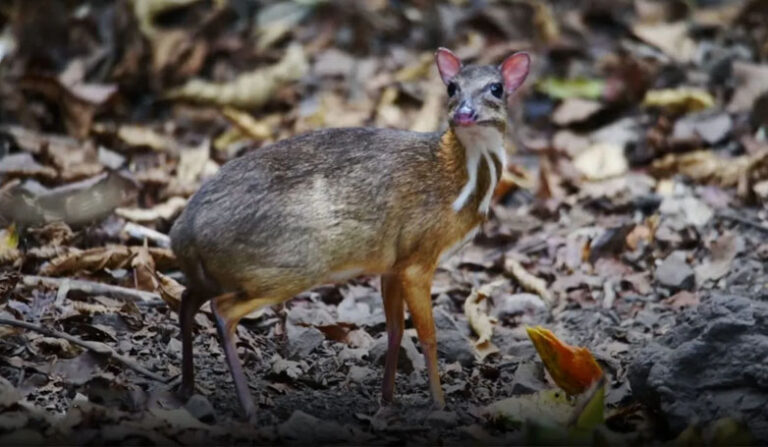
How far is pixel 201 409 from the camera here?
4.66 m

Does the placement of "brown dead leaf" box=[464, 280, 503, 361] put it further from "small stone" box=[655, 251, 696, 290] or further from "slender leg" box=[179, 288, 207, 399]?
"slender leg" box=[179, 288, 207, 399]

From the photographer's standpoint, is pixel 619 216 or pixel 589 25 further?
pixel 589 25

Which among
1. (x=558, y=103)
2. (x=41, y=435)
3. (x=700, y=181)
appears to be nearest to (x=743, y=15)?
(x=558, y=103)

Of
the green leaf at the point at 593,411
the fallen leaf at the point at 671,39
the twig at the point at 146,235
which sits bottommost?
the twig at the point at 146,235

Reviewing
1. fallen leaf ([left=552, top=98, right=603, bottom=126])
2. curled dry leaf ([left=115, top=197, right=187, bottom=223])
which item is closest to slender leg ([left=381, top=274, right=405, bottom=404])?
curled dry leaf ([left=115, top=197, right=187, bottom=223])

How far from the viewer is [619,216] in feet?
25.8

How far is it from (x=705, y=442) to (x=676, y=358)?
71 centimetres

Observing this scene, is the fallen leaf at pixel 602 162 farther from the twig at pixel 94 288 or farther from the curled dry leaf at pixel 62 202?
the twig at pixel 94 288

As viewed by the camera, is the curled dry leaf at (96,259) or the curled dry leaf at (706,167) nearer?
the curled dry leaf at (96,259)

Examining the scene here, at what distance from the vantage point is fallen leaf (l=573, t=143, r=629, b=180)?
8.39 m

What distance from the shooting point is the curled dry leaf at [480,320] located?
614cm

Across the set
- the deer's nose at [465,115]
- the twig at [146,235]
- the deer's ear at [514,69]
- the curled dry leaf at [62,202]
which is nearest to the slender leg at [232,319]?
the deer's nose at [465,115]

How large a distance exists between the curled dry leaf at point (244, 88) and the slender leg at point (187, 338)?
14.2 feet

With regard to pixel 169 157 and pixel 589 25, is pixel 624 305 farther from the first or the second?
pixel 589 25
